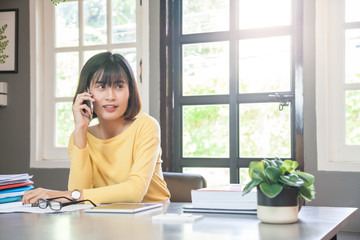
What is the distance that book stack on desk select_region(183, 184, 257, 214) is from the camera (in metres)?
1.44

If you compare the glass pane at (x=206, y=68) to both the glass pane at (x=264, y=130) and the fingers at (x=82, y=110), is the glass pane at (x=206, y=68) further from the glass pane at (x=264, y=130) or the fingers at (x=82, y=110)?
the fingers at (x=82, y=110)

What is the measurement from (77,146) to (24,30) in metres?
2.45

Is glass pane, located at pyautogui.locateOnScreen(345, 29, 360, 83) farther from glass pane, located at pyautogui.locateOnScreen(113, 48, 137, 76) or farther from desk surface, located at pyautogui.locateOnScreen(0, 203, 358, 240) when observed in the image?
desk surface, located at pyautogui.locateOnScreen(0, 203, 358, 240)

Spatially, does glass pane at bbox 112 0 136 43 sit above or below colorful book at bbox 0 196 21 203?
above

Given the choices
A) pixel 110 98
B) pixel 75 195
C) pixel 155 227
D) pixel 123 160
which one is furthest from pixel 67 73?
pixel 155 227

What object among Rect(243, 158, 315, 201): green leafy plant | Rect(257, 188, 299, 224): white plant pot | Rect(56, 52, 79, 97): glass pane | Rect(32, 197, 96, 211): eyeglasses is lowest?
Rect(32, 197, 96, 211): eyeglasses

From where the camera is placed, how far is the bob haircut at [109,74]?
7.21ft

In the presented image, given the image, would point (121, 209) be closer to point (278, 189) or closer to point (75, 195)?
point (75, 195)

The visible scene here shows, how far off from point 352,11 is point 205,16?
3.56 ft

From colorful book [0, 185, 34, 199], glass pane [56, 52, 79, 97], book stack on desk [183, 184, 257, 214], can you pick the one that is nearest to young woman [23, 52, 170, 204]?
colorful book [0, 185, 34, 199]

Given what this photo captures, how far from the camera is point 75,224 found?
4.13 ft

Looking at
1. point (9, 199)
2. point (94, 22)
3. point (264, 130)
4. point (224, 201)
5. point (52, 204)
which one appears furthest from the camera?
point (94, 22)

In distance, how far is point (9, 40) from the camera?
14.1ft

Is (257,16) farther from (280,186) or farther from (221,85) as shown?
(280,186)
